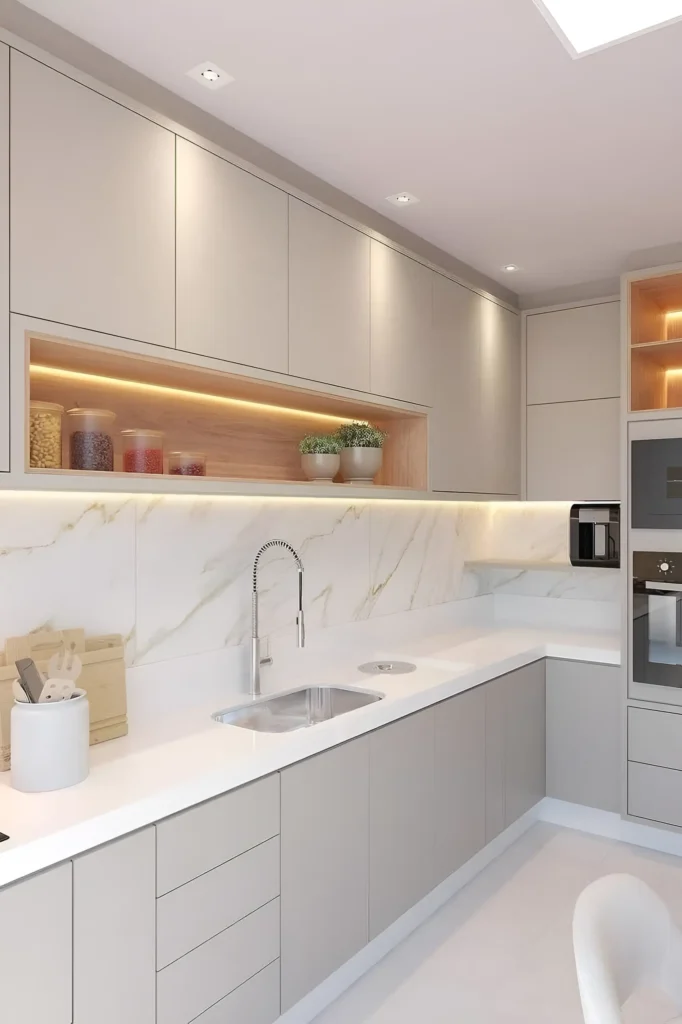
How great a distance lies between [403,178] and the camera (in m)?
2.52

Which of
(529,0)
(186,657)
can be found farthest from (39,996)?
(529,0)

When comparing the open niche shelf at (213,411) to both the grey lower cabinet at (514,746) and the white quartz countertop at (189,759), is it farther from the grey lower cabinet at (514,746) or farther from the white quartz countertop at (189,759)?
the grey lower cabinet at (514,746)

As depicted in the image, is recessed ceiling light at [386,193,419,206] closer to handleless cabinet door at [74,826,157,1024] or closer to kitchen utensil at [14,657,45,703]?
kitchen utensil at [14,657,45,703]

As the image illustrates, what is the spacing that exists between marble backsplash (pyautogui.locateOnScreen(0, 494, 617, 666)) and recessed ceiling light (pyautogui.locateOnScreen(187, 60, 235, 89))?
1.12 metres

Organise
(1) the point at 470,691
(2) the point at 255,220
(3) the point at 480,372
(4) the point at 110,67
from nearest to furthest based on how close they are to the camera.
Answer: (4) the point at 110,67, (2) the point at 255,220, (1) the point at 470,691, (3) the point at 480,372

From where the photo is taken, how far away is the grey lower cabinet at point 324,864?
1.97 metres

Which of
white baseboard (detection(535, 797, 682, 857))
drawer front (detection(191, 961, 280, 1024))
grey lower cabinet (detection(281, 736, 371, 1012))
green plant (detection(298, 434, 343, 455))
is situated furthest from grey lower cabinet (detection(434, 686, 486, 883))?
green plant (detection(298, 434, 343, 455))

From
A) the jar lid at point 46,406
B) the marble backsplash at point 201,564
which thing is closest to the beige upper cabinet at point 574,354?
the marble backsplash at point 201,564

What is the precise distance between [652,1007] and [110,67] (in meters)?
2.95

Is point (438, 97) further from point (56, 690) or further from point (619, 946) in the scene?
point (619, 946)

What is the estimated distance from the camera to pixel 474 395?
3451 mm

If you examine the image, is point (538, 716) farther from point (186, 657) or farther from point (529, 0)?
point (529, 0)

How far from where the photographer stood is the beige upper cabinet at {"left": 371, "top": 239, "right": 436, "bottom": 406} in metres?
2.79

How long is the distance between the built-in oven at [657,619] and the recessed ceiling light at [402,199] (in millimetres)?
1673
